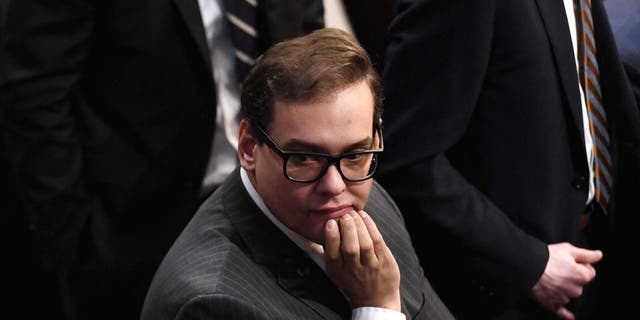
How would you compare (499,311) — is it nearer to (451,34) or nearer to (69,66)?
(451,34)

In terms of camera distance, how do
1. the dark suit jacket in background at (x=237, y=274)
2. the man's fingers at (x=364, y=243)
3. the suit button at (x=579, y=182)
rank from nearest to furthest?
the dark suit jacket in background at (x=237, y=274), the man's fingers at (x=364, y=243), the suit button at (x=579, y=182)

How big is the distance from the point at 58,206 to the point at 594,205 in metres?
1.36

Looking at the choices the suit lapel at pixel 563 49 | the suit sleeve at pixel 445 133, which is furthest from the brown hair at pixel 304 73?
the suit lapel at pixel 563 49

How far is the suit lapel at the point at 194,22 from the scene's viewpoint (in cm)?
249

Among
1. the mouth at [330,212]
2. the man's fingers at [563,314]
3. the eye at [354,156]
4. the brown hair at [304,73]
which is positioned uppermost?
the brown hair at [304,73]

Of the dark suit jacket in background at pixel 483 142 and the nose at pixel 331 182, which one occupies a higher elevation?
the nose at pixel 331 182

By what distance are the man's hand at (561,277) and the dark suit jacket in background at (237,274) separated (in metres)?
0.59

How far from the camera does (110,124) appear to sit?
103 inches

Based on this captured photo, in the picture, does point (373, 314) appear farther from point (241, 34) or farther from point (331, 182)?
point (241, 34)

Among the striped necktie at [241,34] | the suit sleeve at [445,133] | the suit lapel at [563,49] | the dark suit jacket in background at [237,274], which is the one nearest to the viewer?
the dark suit jacket in background at [237,274]

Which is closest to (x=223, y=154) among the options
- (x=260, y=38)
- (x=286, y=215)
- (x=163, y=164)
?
(x=163, y=164)

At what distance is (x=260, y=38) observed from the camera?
2.65m

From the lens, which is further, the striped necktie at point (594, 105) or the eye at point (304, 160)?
the striped necktie at point (594, 105)

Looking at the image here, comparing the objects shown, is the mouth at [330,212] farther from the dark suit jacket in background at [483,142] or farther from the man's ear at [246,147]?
the dark suit jacket in background at [483,142]
